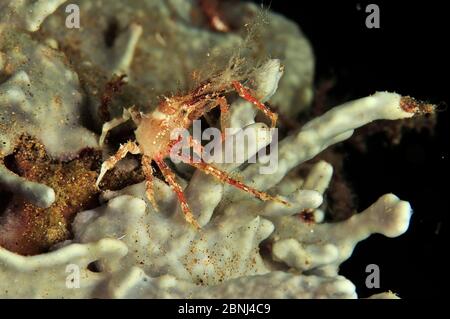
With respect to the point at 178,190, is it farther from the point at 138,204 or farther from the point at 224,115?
the point at 224,115

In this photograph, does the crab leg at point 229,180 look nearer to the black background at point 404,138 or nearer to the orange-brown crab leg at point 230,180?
the orange-brown crab leg at point 230,180

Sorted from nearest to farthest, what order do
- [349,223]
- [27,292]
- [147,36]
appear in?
[27,292]
[349,223]
[147,36]

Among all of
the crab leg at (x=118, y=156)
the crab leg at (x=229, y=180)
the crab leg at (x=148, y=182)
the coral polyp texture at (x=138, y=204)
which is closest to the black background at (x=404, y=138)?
the coral polyp texture at (x=138, y=204)

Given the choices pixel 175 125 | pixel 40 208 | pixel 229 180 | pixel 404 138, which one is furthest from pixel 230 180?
pixel 404 138

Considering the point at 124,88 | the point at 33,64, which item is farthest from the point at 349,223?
the point at 33,64

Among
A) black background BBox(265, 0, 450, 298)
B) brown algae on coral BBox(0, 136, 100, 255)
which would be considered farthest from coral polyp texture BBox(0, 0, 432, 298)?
black background BBox(265, 0, 450, 298)
